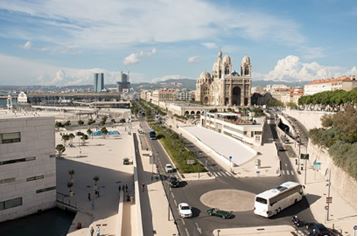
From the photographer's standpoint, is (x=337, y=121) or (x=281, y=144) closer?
(x=337, y=121)

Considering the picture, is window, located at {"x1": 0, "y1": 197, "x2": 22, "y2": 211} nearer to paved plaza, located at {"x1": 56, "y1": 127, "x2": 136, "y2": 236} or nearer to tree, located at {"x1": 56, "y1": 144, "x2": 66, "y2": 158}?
paved plaza, located at {"x1": 56, "y1": 127, "x2": 136, "y2": 236}

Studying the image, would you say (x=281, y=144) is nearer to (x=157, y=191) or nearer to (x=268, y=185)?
(x=268, y=185)

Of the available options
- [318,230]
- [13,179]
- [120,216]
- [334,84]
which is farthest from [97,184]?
[334,84]

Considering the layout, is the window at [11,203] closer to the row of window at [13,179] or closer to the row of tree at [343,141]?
the row of window at [13,179]

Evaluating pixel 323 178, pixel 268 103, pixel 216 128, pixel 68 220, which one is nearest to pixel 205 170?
pixel 323 178

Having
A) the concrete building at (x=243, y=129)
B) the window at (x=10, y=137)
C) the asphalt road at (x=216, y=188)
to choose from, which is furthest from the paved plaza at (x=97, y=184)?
the concrete building at (x=243, y=129)

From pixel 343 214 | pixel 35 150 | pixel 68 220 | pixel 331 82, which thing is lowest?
pixel 68 220
